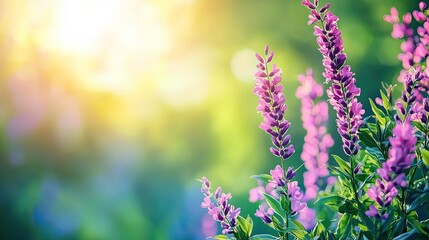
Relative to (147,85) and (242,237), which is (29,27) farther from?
(242,237)

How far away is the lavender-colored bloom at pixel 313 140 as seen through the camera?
1.24 m

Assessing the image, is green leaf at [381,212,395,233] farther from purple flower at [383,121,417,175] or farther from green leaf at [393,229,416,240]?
purple flower at [383,121,417,175]

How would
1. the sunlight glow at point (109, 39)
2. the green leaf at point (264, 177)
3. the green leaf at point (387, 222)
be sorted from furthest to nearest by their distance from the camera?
the sunlight glow at point (109, 39) → the green leaf at point (264, 177) → the green leaf at point (387, 222)

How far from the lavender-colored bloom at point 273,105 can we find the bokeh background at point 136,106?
1.44m

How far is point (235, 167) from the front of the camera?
104 inches

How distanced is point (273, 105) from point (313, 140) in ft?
1.57

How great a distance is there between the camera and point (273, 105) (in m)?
0.81

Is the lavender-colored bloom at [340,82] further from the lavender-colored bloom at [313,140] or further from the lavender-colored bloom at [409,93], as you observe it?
the lavender-colored bloom at [313,140]

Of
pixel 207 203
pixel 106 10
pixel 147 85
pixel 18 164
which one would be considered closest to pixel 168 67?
pixel 147 85

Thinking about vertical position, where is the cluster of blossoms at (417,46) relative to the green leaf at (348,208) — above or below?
above

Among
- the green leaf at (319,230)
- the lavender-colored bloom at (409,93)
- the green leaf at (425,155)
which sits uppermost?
the lavender-colored bloom at (409,93)

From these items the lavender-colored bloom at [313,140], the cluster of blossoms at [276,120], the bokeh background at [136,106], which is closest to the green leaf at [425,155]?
the cluster of blossoms at [276,120]

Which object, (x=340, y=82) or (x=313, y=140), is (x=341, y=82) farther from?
(x=313, y=140)

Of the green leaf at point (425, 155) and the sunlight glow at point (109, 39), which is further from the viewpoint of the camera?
the sunlight glow at point (109, 39)
